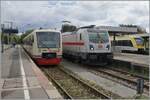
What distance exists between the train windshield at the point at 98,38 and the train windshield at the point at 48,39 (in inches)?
108

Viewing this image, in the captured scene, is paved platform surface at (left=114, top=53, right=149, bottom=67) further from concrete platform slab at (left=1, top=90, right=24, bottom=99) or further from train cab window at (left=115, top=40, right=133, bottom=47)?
train cab window at (left=115, top=40, right=133, bottom=47)

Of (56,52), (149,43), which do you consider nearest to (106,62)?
(56,52)

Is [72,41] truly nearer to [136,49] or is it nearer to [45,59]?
[45,59]

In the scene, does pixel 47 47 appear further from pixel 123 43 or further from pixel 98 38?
pixel 123 43

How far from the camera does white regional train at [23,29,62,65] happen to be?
23.7 m

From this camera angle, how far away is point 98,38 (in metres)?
23.4

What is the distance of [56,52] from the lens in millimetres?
23844

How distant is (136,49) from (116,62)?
1896 centimetres

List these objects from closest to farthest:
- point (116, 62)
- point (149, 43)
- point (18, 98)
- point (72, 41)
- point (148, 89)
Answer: point (18, 98)
point (148, 89)
point (116, 62)
point (72, 41)
point (149, 43)

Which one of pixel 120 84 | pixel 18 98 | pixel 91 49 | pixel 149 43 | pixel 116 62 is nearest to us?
pixel 18 98

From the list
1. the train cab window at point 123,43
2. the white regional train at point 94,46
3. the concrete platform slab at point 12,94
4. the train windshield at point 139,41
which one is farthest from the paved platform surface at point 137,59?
the train cab window at point 123,43

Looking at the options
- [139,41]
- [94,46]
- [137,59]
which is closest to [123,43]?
[139,41]

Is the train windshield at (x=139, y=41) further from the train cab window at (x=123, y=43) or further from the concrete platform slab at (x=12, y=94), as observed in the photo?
the concrete platform slab at (x=12, y=94)

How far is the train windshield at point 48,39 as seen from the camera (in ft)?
78.4
